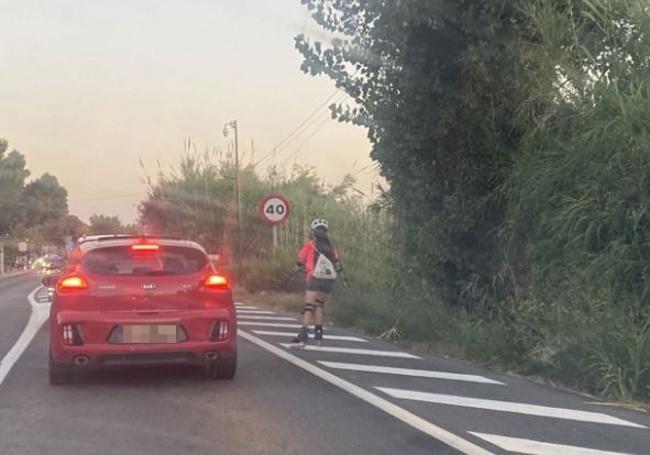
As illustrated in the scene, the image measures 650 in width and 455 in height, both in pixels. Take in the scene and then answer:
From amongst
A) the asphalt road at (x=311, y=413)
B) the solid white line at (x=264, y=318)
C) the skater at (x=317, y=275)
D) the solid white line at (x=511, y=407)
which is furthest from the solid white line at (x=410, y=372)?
the solid white line at (x=264, y=318)

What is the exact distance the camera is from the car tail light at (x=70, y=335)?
28.3 feet

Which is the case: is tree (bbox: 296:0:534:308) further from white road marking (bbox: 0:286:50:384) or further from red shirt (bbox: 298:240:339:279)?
white road marking (bbox: 0:286:50:384)

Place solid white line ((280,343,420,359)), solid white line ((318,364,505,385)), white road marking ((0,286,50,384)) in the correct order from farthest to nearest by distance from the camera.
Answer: solid white line ((280,343,420,359)) < white road marking ((0,286,50,384)) < solid white line ((318,364,505,385))

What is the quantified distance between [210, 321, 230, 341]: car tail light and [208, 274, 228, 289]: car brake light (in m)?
0.38

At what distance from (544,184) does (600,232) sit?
1076 mm

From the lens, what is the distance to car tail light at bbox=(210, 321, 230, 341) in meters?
8.91

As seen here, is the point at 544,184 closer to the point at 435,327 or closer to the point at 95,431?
the point at 435,327

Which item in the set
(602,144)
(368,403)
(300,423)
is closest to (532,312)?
(602,144)

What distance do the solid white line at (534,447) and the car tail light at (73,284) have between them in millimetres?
4199

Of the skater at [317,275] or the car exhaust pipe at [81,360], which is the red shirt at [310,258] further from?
the car exhaust pipe at [81,360]

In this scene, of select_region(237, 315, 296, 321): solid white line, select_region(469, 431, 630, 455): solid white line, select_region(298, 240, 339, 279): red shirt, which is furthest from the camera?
select_region(237, 315, 296, 321): solid white line

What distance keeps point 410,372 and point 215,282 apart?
243 centimetres

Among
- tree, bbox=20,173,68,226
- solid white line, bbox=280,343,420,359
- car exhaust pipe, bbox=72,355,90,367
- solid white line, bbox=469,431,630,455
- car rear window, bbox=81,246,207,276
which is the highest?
tree, bbox=20,173,68,226

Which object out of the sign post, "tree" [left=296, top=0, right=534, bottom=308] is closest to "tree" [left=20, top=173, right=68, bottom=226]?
the sign post
